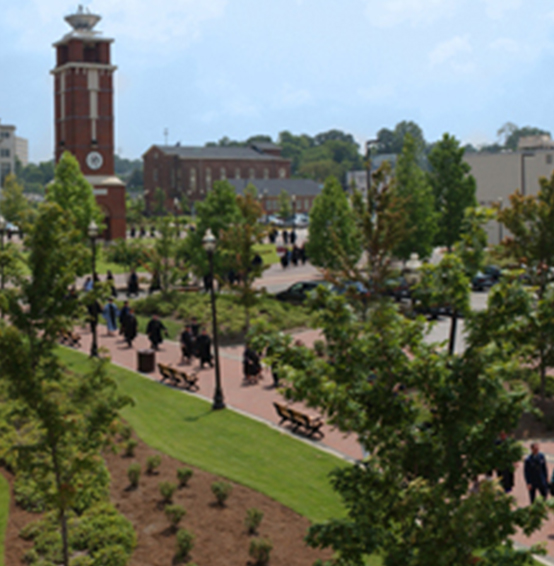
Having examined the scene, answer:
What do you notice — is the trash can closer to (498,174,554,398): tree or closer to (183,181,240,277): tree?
(183,181,240,277): tree

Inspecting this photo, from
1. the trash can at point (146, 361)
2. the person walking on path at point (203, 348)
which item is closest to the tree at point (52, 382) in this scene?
the trash can at point (146, 361)

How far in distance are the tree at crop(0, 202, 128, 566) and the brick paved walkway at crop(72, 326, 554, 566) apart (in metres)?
3.36

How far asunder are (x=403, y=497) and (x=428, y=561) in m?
0.81

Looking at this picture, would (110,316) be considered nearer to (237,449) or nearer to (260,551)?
(237,449)

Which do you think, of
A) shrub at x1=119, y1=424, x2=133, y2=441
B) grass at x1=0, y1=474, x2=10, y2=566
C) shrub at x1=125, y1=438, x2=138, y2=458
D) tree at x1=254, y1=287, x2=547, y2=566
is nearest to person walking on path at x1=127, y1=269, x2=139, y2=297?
shrub at x1=119, y1=424, x2=133, y2=441

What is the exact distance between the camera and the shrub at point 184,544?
44.1 ft

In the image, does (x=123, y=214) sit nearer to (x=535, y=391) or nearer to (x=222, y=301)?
(x=222, y=301)

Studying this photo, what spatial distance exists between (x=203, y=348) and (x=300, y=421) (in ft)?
24.7

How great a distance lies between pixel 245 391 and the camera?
24.3 metres

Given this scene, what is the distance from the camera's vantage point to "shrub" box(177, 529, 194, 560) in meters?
13.4

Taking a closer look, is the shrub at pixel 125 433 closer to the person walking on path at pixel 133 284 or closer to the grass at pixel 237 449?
the grass at pixel 237 449

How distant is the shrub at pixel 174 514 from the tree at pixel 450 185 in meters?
35.2

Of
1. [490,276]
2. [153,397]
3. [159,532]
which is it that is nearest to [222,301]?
[153,397]

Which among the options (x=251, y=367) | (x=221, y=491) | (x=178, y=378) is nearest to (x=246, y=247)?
(x=251, y=367)
